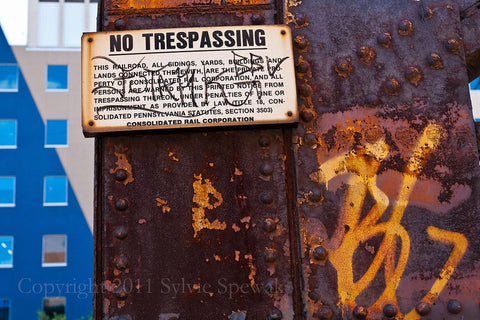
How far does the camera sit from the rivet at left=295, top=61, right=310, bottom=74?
5.86 ft

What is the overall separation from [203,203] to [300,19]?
62cm

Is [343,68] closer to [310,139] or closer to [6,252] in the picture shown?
[310,139]

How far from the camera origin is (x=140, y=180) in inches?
66.8

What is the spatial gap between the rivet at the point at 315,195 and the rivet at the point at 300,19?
50 centimetres

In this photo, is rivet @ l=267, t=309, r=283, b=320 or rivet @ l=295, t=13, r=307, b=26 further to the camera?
rivet @ l=295, t=13, r=307, b=26

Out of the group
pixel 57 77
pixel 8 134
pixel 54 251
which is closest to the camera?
pixel 54 251

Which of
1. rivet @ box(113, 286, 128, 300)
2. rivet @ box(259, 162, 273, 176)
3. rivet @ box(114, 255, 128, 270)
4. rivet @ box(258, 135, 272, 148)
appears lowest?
rivet @ box(113, 286, 128, 300)

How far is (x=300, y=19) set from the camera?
A: 184cm

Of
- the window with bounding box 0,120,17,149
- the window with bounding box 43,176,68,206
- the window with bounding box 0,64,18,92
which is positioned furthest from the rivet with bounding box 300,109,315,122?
the window with bounding box 0,64,18,92

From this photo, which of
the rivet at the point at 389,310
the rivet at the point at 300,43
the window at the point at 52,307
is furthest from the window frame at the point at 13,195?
the rivet at the point at 389,310

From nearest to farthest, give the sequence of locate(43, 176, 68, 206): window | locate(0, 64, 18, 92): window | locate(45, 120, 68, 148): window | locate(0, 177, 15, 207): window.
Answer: locate(0, 177, 15, 207): window, locate(43, 176, 68, 206): window, locate(45, 120, 68, 148): window, locate(0, 64, 18, 92): window

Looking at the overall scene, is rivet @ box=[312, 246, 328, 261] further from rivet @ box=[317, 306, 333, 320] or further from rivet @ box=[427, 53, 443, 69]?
rivet @ box=[427, 53, 443, 69]

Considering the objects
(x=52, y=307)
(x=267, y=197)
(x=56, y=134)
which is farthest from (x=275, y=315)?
(x=56, y=134)

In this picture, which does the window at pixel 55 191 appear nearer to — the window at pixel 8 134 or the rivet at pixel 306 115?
the window at pixel 8 134
